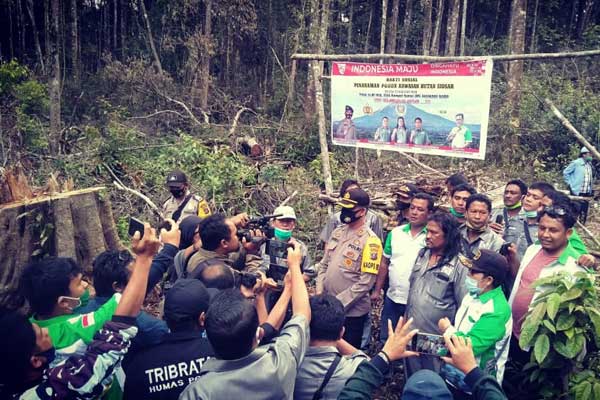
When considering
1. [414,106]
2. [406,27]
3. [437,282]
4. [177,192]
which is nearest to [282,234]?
[437,282]

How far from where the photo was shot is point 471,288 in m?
3.14

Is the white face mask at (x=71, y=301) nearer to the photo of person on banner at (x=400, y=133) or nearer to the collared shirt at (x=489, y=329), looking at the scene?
the collared shirt at (x=489, y=329)

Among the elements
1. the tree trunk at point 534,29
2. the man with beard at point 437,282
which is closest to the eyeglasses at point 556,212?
the man with beard at point 437,282

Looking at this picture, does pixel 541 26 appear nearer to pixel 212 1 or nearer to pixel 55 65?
pixel 212 1

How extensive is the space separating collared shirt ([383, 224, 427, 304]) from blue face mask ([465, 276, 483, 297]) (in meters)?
0.88

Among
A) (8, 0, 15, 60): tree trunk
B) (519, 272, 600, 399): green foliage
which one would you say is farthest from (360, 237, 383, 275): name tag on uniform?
(8, 0, 15, 60): tree trunk

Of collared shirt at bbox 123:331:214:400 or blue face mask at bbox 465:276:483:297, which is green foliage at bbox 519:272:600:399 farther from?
collared shirt at bbox 123:331:214:400

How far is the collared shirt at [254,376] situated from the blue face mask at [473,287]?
4.49 feet

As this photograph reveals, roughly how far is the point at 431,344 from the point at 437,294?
2.32 feet

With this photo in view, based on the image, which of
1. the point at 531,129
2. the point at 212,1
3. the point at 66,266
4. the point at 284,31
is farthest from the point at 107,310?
the point at 284,31

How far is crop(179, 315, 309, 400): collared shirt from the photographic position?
6.91ft

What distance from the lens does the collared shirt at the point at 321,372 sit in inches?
97.1

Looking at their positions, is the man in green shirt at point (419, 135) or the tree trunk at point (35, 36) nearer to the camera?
the man in green shirt at point (419, 135)

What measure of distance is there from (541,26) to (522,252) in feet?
65.6
